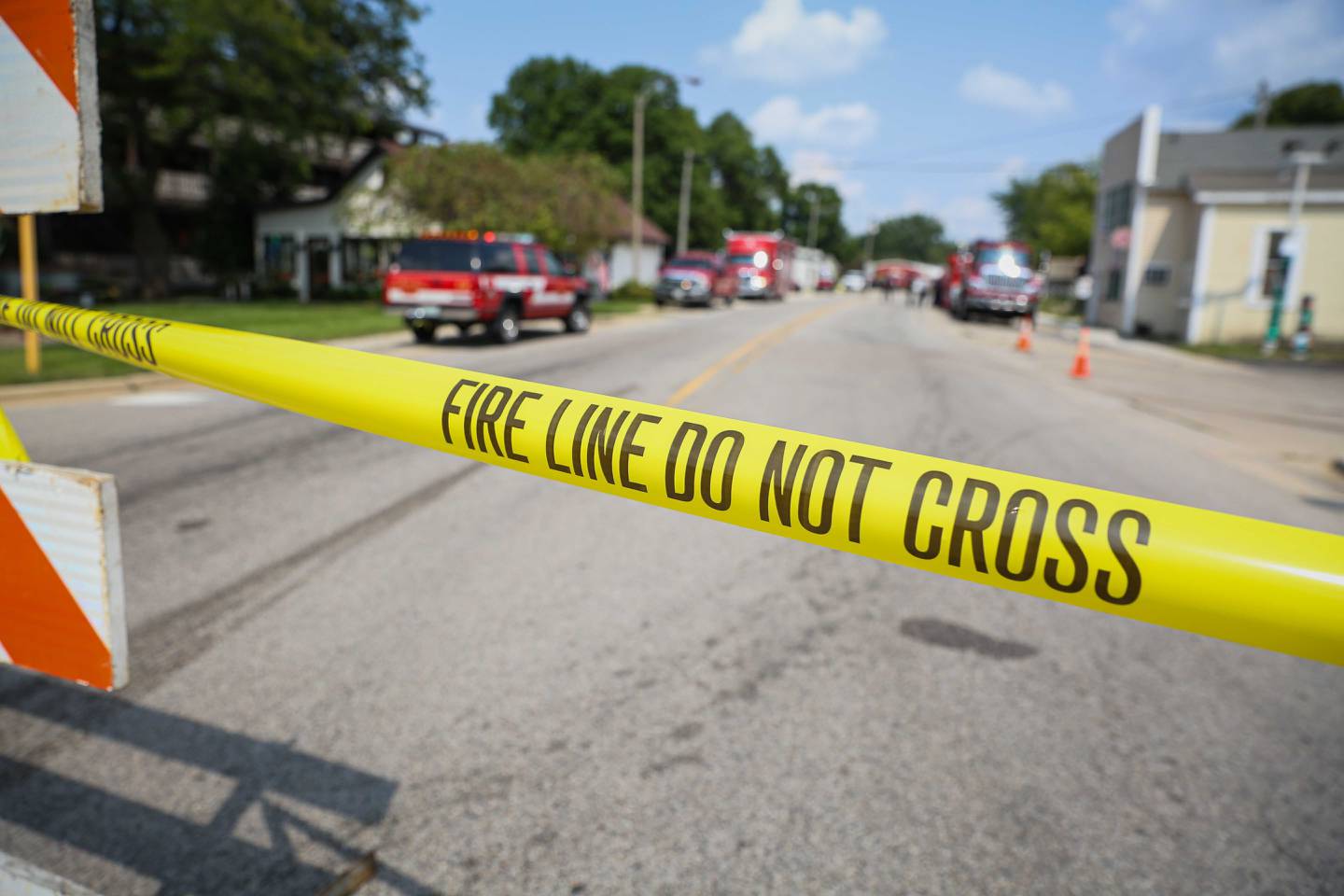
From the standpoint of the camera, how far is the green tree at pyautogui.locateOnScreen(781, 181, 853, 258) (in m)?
110

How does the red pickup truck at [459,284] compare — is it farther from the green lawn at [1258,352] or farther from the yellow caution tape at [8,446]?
the green lawn at [1258,352]

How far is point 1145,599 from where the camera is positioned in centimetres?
102

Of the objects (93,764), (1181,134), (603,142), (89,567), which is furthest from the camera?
(603,142)

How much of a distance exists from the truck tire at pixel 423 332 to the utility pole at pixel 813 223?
90.1 metres

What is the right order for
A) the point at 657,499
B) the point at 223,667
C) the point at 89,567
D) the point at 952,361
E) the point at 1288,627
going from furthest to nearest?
the point at 952,361, the point at 223,667, the point at 89,567, the point at 657,499, the point at 1288,627

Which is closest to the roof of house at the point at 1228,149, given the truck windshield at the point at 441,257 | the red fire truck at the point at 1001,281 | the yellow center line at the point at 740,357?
the red fire truck at the point at 1001,281

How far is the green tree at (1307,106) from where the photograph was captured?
2464 inches

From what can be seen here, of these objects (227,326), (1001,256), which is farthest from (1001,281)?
(227,326)

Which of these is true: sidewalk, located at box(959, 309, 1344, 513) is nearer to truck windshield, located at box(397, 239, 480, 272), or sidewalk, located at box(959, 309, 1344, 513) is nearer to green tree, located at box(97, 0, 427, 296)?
truck windshield, located at box(397, 239, 480, 272)

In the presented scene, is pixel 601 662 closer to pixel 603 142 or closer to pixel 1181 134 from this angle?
pixel 1181 134

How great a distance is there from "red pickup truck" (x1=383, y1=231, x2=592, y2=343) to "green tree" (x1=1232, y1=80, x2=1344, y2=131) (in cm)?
Result: 6870

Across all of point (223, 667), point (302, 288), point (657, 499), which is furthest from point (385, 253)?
point (657, 499)

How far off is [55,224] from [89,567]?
41.8 meters

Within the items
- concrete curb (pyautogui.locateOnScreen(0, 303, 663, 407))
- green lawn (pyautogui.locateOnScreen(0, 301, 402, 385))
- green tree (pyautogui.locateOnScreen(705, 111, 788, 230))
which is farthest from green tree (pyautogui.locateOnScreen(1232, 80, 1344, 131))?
concrete curb (pyautogui.locateOnScreen(0, 303, 663, 407))
